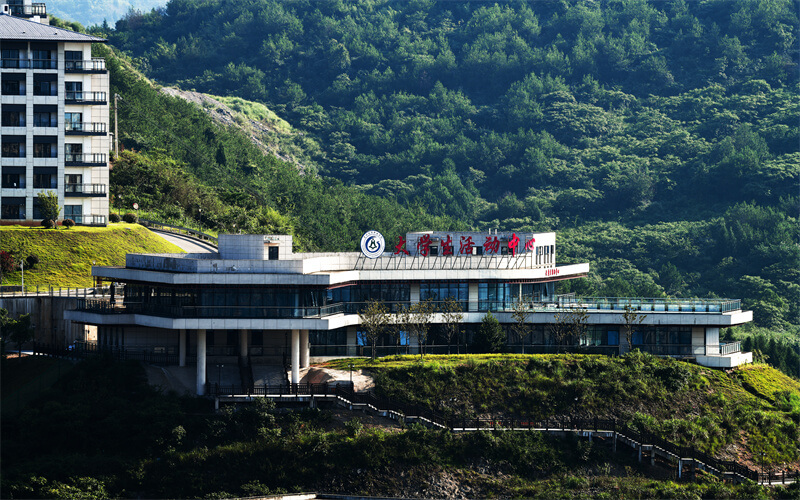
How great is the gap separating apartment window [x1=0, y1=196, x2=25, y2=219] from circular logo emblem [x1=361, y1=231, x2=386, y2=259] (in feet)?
165

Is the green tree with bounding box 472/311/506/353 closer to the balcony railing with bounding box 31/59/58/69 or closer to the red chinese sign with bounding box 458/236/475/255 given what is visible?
the red chinese sign with bounding box 458/236/475/255

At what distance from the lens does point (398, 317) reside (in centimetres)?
10119

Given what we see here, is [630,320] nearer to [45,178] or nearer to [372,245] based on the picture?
[372,245]

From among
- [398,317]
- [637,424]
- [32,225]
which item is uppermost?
[32,225]

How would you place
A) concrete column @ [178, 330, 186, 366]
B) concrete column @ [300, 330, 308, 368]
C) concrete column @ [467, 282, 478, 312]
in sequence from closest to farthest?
concrete column @ [178, 330, 186, 366], concrete column @ [300, 330, 308, 368], concrete column @ [467, 282, 478, 312]

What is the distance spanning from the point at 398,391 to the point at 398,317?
1134 cm

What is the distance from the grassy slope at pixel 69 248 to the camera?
4631 inches

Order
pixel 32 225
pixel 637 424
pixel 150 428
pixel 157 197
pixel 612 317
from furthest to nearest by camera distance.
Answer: pixel 157 197 < pixel 32 225 < pixel 612 317 < pixel 637 424 < pixel 150 428

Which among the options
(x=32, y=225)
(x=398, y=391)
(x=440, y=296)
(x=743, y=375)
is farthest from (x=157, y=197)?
(x=743, y=375)

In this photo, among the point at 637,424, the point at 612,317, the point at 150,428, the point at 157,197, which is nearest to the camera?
the point at 150,428

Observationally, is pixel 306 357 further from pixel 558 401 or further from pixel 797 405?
pixel 797 405

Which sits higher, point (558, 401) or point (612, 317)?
point (612, 317)

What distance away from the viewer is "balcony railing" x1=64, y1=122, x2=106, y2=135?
132875 mm

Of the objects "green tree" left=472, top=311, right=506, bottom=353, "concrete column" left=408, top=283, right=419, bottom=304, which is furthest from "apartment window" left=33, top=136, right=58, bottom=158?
"green tree" left=472, top=311, right=506, bottom=353
